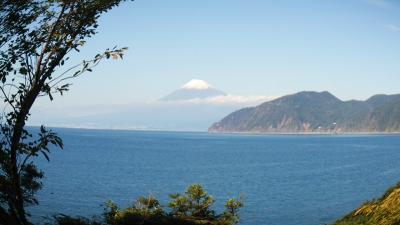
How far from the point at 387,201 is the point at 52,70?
9.75 metres

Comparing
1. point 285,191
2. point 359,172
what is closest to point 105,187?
point 285,191

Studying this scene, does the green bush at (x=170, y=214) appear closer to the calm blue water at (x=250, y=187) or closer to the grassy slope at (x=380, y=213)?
the grassy slope at (x=380, y=213)

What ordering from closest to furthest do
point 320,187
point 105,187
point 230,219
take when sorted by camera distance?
point 230,219 → point 105,187 → point 320,187

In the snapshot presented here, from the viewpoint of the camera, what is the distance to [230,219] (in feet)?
61.3

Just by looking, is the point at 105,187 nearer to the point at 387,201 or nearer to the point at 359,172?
the point at 359,172

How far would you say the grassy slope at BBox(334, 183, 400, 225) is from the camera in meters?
13.1

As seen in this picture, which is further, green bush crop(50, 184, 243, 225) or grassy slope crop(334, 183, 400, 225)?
green bush crop(50, 184, 243, 225)

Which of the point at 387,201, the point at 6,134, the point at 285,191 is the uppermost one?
the point at 6,134

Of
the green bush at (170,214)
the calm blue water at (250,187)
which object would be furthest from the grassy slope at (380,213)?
the calm blue water at (250,187)

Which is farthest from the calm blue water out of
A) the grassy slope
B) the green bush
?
the grassy slope

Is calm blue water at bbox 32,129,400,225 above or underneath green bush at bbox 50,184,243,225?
underneath

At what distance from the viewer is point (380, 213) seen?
45.5 ft

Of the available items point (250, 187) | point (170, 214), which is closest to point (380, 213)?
point (170, 214)

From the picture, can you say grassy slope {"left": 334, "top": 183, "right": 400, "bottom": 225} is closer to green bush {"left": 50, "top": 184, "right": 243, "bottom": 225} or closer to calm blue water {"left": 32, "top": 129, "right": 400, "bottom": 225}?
green bush {"left": 50, "top": 184, "right": 243, "bottom": 225}
